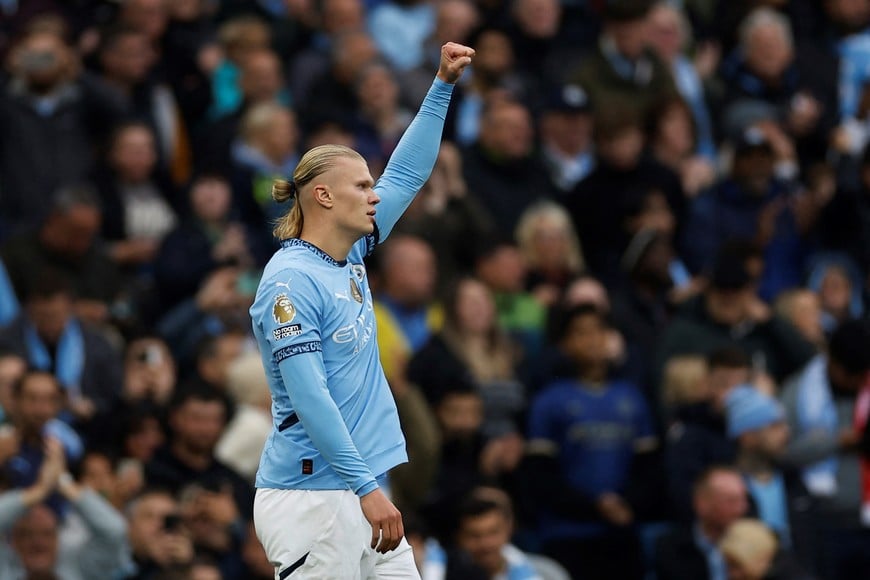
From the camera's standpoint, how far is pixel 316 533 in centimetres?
655

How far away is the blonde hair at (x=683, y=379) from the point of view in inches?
462

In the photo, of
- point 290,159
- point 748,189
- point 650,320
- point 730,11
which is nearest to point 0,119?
point 290,159

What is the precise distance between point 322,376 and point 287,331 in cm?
19

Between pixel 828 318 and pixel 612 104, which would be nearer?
pixel 828 318

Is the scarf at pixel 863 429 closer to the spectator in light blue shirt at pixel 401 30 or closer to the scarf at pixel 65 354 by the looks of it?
the scarf at pixel 65 354

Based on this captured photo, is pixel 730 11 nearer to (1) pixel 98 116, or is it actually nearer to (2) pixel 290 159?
(2) pixel 290 159

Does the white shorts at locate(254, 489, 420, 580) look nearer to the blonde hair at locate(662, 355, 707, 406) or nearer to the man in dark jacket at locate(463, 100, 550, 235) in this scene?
the blonde hair at locate(662, 355, 707, 406)

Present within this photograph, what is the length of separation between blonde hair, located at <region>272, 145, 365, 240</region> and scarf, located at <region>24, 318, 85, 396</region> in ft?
15.0

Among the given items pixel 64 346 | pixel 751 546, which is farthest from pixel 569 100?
pixel 751 546

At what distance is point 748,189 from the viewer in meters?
14.0

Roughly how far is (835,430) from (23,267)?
5.13m

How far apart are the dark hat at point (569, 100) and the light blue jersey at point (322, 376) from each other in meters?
7.49

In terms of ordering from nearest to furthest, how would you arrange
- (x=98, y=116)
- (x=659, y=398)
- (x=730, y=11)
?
(x=659, y=398) < (x=98, y=116) < (x=730, y=11)

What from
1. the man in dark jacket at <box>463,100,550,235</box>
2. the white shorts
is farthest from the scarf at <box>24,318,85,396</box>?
the white shorts
